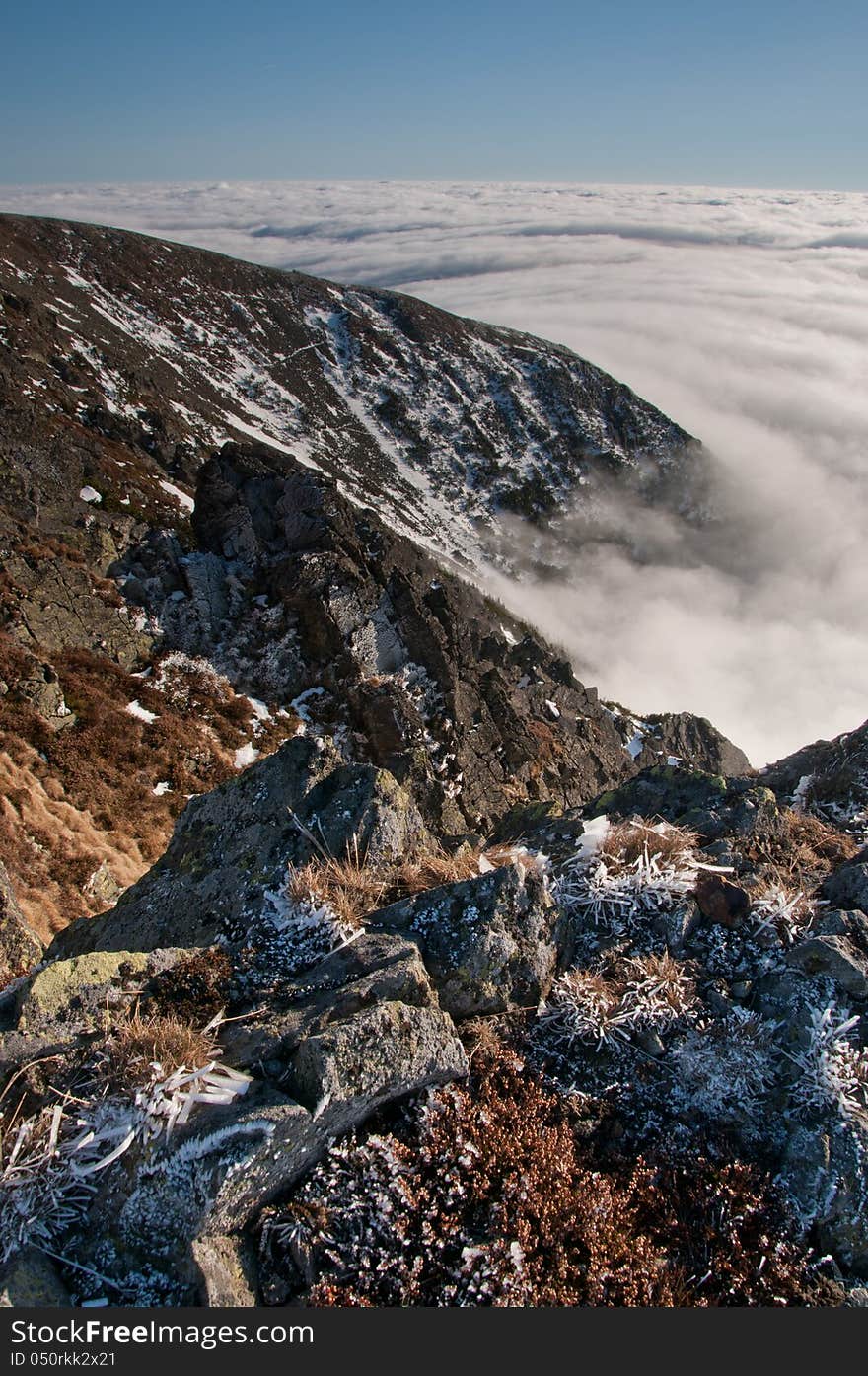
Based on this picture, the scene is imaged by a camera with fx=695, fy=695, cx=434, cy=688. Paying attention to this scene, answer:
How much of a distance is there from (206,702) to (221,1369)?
69.0ft

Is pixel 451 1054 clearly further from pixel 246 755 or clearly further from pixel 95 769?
pixel 246 755

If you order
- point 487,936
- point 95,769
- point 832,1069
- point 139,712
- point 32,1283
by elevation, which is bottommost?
point 95,769

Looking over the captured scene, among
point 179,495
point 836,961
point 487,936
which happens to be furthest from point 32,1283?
point 179,495

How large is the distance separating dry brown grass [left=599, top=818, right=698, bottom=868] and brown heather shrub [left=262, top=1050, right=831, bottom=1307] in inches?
91.4

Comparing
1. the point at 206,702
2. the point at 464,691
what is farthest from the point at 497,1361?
the point at 464,691

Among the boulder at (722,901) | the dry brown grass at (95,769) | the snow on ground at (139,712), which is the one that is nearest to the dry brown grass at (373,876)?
the boulder at (722,901)

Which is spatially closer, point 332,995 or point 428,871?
point 332,995

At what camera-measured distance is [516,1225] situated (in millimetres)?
3496

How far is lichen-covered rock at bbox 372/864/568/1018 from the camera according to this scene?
4.80 meters

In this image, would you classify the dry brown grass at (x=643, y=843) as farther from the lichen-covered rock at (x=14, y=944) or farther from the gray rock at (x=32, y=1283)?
the lichen-covered rock at (x=14, y=944)

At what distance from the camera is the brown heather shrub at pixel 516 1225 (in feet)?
10.8

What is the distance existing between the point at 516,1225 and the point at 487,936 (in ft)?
5.60

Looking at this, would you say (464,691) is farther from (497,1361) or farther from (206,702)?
(497,1361)

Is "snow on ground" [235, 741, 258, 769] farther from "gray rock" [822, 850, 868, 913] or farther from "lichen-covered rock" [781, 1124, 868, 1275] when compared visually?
"lichen-covered rock" [781, 1124, 868, 1275]
